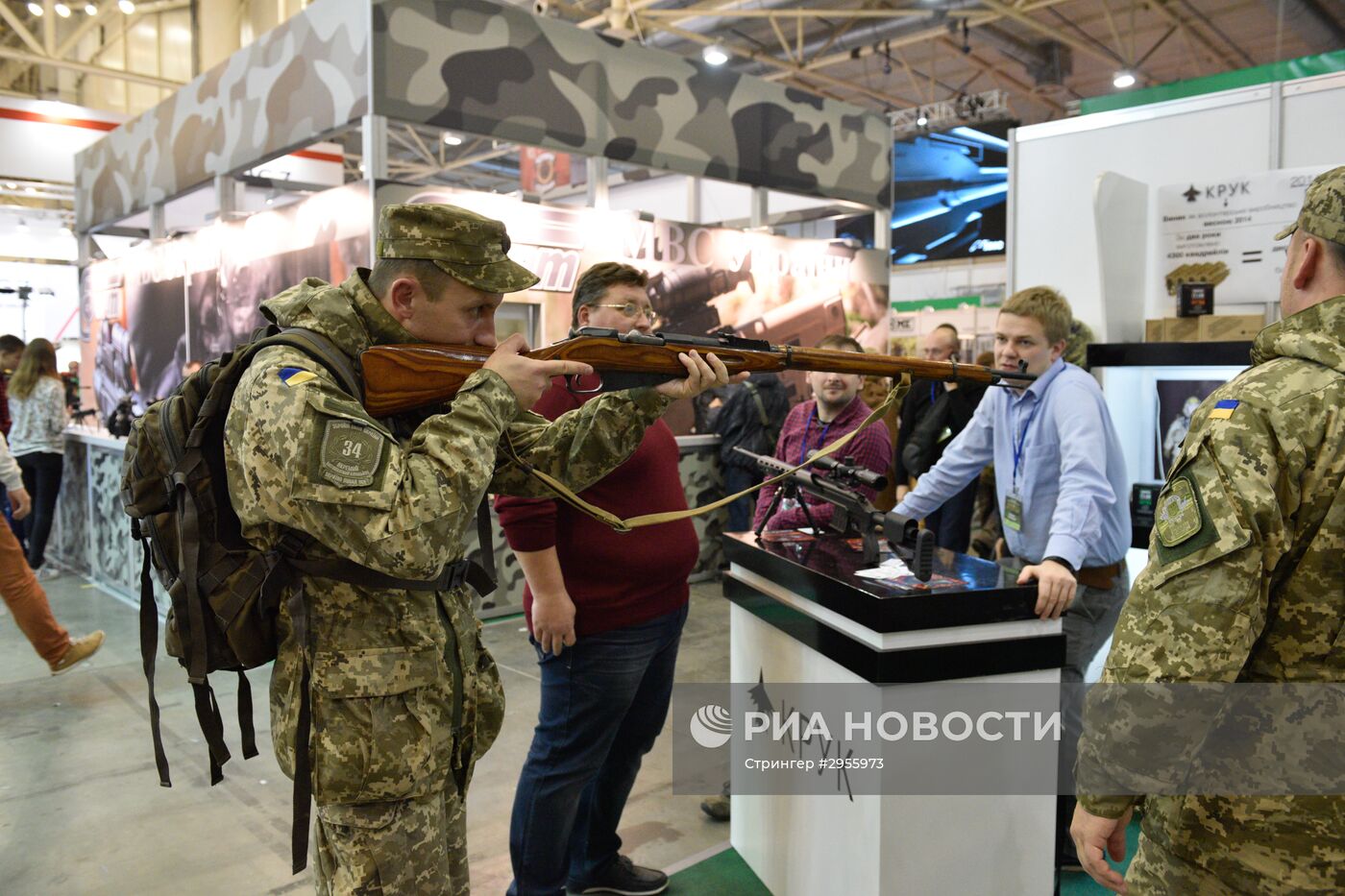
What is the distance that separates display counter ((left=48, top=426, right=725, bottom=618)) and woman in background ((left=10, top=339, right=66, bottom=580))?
16 cm

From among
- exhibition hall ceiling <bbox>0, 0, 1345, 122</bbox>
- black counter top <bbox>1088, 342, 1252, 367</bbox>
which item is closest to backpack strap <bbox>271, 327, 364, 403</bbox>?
black counter top <bbox>1088, 342, 1252, 367</bbox>

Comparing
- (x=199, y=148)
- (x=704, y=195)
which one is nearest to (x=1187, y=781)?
(x=199, y=148)

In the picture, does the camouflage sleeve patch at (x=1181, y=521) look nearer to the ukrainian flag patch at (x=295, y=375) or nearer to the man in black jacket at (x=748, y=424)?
the ukrainian flag patch at (x=295, y=375)

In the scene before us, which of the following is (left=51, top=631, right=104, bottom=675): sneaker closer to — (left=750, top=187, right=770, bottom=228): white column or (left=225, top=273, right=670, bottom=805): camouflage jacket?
(left=225, top=273, right=670, bottom=805): camouflage jacket

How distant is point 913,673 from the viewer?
1789 mm

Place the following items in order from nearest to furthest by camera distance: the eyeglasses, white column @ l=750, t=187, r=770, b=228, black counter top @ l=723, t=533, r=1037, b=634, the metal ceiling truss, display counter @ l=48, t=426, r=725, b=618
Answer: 1. black counter top @ l=723, t=533, r=1037, b=634
2. the eyeglasses
3. display counter @ l=48, t=426, r=725, b=618
4. white column @ l=750, t=187, r=770, b=228
5. the metal ceiling truss

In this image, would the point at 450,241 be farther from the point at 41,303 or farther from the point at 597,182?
the point at 41,303

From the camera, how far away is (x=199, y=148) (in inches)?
245

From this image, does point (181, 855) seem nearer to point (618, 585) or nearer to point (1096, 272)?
point (618, 585)

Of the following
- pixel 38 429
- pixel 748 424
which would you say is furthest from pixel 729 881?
pixel 38 429

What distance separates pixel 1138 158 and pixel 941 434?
1546mm

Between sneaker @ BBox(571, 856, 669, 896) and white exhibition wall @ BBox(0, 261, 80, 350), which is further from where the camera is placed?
white exhibition wall @ BBox(0, 261, 80, 350)

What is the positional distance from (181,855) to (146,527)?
163cm

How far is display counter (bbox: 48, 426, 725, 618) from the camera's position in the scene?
16.7 ft
